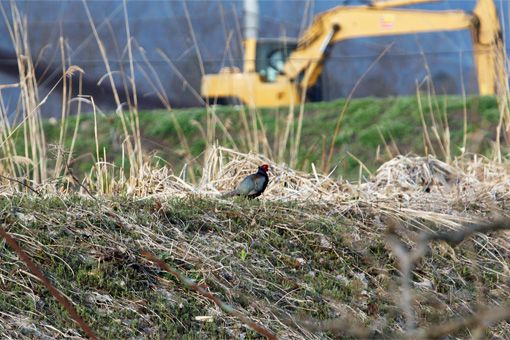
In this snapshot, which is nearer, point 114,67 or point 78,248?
point 78,248

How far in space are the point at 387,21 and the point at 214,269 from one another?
16.9 meters

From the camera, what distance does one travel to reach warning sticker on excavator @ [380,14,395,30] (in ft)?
71.6

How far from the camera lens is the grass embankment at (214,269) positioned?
5.05 m

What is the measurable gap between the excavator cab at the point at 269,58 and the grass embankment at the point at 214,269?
52.4 feet

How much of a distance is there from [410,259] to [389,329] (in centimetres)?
346

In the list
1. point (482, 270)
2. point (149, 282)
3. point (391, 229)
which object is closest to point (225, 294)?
point (149, 282)

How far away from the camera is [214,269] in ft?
18.2

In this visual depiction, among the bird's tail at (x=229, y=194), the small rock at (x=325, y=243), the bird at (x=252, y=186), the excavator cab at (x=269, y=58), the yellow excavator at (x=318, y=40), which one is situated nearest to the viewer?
the small rock at (x=325, y=243)

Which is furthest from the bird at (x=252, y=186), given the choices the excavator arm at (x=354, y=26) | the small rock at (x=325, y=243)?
the excavator arm at (x=354, y=26)

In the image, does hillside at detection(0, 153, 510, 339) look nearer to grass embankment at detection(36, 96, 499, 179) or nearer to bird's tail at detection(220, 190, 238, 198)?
bird's tail at detection(220, 190, 238, 198)

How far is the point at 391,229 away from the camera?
2.06m

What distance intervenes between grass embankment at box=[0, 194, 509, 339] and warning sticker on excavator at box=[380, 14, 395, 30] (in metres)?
15.5

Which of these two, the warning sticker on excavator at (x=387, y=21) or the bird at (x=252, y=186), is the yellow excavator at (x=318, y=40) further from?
the bird at (x=252, y=186)

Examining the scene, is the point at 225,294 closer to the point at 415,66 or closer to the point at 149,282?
the point at 149,282
